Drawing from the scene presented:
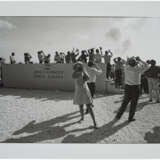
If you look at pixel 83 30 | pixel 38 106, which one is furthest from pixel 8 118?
pixel 83 30

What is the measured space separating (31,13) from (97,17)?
130 centimetres

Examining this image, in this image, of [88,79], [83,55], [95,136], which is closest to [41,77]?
[83,55]

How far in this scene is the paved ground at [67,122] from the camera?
15.1ft

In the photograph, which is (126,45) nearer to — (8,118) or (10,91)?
(8,118)

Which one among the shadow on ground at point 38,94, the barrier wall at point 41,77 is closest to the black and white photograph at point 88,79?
the shadow on ground at point 38,94

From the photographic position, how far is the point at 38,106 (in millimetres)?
6172

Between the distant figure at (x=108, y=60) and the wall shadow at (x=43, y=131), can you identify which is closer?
the wall shadow at (x=43, y=131)

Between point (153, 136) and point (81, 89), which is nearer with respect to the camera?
point (153, 136)

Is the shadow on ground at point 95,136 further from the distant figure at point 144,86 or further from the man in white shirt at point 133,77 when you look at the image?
the distant figure at point 144,86

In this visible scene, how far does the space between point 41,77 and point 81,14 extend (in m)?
3.30

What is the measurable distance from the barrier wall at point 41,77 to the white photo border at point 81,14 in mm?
2455

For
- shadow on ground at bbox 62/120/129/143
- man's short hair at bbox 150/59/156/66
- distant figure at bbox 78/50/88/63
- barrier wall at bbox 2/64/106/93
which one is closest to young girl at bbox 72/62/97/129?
shadow on ground at bbox 62/120/129/143

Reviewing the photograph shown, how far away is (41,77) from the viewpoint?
7992 mm

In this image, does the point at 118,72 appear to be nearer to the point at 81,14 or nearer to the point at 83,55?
the point at 83,55
